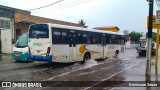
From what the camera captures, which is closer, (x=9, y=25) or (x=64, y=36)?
(x=64, y=36)

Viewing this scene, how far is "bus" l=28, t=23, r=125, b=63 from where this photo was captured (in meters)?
17.0

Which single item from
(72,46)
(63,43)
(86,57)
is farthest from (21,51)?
(86,57)

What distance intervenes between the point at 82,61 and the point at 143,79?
7.97 meters

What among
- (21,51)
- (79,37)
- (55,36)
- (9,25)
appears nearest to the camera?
(55,36)

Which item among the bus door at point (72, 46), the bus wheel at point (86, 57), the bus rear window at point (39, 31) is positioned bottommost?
the bus wheel at point (86, 57)

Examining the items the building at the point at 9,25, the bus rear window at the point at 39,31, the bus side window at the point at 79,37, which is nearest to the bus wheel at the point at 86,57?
the bus side window at the point at 79,37

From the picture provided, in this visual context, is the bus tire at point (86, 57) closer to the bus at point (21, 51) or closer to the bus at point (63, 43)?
the bus at point (63, 43)

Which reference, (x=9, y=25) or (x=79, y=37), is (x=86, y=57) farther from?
(x=9, y=25)

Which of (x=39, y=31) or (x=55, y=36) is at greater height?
(x=39, y=31)

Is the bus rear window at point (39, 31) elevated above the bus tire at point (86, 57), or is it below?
above

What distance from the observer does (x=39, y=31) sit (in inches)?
693

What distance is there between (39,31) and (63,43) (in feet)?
5.81

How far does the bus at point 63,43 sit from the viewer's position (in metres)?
17.0

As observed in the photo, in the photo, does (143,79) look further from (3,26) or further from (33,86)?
(3,26)
